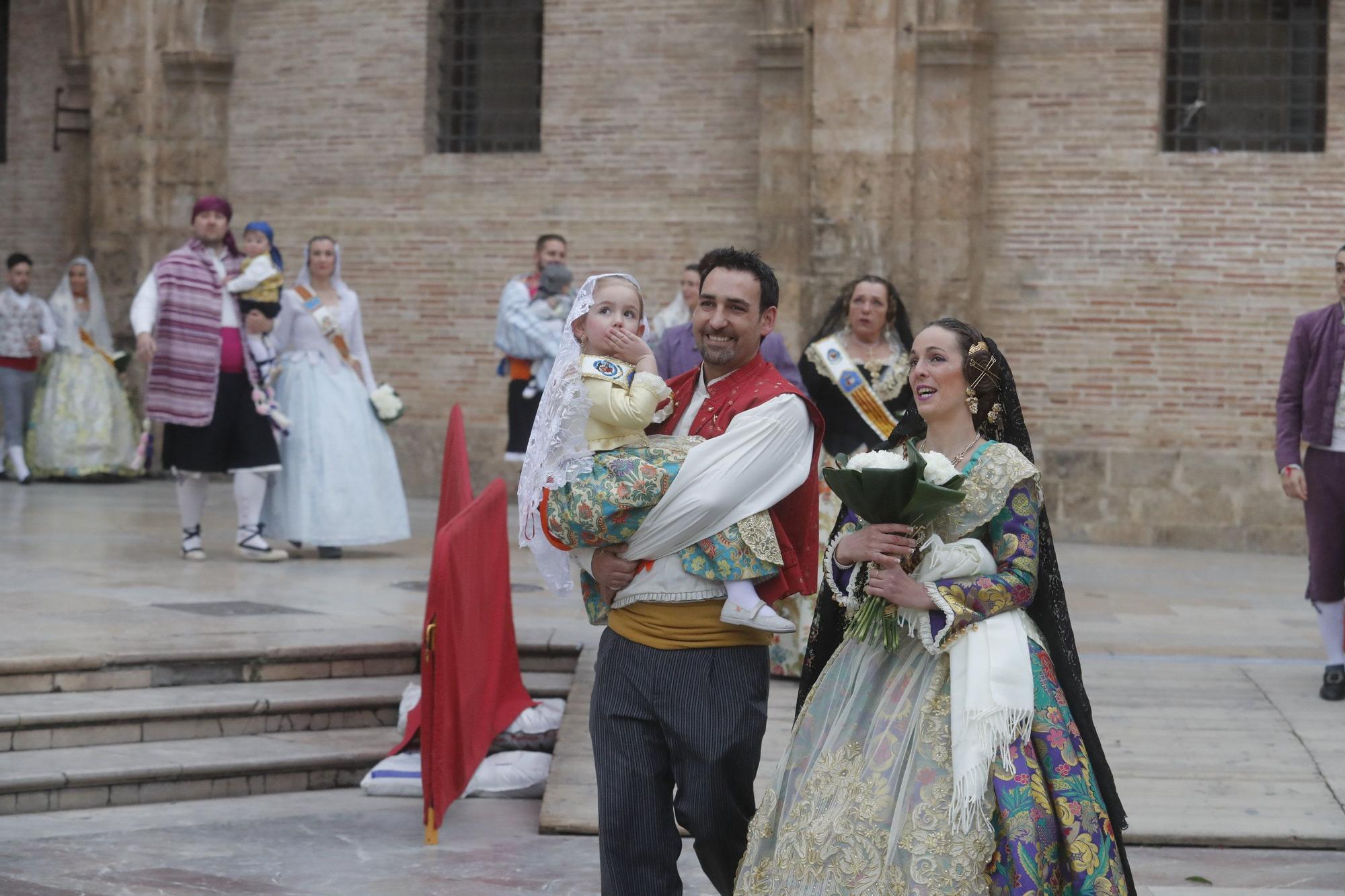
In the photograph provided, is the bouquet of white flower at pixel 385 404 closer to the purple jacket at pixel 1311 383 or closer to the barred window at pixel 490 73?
the purple jacket at pixel 1311 383

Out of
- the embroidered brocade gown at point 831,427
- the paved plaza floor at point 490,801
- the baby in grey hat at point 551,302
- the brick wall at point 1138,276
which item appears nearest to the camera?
the paved plaza floor at point 490,801

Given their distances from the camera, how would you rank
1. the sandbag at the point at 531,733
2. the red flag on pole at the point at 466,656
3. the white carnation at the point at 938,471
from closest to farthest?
1. the white carnation at the point at 938,471
2. the red flag on pole at the point at 466,656
3. the sandbag at the point at 531,733

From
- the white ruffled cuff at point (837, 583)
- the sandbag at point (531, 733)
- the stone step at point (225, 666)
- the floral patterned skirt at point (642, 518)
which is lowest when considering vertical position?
the sandbag at point (531, 733)

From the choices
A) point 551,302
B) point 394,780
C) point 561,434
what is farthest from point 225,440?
point 561,434

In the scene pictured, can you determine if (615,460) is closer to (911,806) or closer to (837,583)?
(837,583)

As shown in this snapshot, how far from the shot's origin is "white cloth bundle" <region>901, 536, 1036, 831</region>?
3.64 meters

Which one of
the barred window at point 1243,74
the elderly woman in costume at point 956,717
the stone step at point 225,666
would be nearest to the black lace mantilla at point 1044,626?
the elderly woman in costume at point 956,717

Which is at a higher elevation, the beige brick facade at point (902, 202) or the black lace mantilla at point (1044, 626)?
the beige brick facade at point (902, 202)

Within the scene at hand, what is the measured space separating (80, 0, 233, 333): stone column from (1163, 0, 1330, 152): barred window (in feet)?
26.3

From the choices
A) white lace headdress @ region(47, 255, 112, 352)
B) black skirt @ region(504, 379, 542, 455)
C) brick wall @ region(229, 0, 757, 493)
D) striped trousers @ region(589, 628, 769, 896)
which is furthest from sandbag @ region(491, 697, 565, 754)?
white lace headdress @ region(47, 255, 112, 352)

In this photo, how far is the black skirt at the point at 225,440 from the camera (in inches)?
385

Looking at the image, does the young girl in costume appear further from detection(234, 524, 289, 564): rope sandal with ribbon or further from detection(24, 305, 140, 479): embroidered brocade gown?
detection(24, 305, 140, 479): embroidered brocade gown

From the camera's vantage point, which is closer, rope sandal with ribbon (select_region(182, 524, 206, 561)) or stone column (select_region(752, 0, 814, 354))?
rope sandal with ribbon (select_region(182, 524, 206, 561))

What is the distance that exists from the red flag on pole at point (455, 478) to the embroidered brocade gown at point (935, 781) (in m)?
2.44
